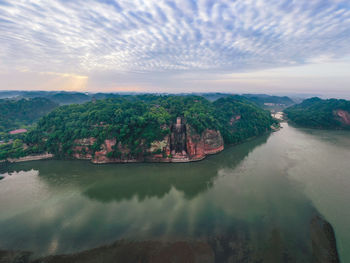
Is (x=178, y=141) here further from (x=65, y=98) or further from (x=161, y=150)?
(x=65, y=98)

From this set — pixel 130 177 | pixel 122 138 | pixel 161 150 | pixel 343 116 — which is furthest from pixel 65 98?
pixel 343 116

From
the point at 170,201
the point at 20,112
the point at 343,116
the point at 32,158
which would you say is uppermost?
the point at 20,112

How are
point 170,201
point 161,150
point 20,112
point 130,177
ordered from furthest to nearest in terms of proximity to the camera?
point 20,112 → point 161,150 → point 130,177 → point 170,201

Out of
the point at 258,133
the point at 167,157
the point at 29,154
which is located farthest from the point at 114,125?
the point at 258,133

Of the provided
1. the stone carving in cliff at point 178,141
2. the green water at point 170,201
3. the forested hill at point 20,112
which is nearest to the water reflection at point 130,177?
the green water at point 170,201

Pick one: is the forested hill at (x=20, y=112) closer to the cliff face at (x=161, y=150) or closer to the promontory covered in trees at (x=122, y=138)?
the promontory covered in trees at (x=122, y=138)

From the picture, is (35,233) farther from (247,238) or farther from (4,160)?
(4,160)
